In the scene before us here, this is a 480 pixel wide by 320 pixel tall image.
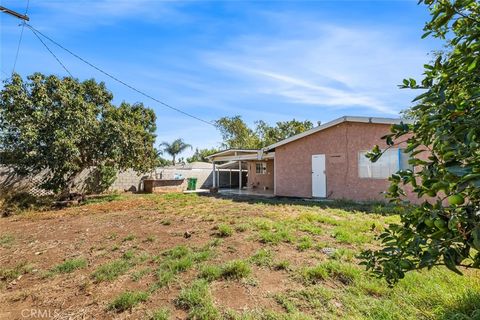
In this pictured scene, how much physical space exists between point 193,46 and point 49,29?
5.43 metres

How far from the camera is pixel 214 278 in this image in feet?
12.5

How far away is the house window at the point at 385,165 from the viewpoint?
10941 mm

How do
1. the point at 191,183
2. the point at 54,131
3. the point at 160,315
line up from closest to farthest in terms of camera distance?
the point at 160,315, the point at 54,131, the point at 191,183

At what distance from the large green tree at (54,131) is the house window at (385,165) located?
1037 cm

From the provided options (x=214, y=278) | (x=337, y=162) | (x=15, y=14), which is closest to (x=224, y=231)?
(x=214, y=278)

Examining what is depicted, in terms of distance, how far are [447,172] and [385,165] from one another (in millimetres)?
11505

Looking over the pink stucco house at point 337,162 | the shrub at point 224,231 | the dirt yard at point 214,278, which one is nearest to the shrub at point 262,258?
the dirt yard at point 214,278

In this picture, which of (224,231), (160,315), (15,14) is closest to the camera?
(160,315)

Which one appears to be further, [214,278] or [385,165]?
[385,165]

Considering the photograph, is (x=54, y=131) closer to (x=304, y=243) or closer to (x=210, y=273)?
(x=210, y=273)

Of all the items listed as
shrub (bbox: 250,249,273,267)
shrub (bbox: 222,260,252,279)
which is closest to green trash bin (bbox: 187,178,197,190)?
shrub (bbox: 250,249,273,267)

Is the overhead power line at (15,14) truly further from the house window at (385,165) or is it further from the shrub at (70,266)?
the house window at (385,165)

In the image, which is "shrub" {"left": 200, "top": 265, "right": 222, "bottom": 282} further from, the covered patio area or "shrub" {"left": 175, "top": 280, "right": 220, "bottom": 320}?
the covered patio area

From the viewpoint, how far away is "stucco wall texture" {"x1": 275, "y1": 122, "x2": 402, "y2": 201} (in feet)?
38.2
